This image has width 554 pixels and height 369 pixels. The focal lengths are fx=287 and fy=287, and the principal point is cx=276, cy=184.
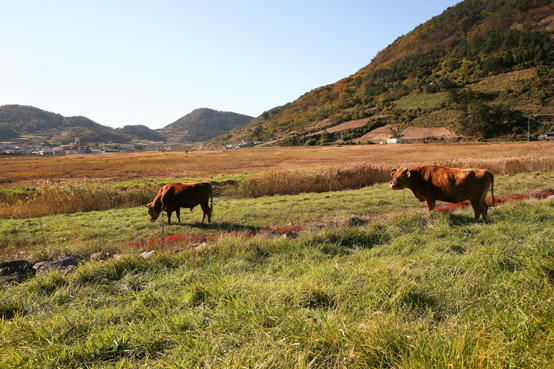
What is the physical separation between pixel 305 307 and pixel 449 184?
806 cm

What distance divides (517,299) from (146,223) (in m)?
12.8

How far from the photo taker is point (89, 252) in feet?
26.4

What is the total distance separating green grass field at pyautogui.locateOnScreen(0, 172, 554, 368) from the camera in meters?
2.51

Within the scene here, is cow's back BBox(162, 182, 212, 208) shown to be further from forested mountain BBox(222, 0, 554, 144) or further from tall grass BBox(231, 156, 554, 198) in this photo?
forested mountain BBox(222, 0, 554, 144)

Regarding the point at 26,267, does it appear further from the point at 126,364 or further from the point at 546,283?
the point at 546,283

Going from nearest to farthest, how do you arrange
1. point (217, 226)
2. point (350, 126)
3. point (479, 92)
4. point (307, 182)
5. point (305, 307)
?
point (305, 307) → point (217, 226) → point (307, 182) → point (479, 92) → point (350, 126)

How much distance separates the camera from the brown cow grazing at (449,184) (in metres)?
8.88

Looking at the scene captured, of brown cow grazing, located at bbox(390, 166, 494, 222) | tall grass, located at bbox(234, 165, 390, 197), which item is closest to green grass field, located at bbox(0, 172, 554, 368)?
brown cow grazing, located at bbox(390, 166, 494, 222)

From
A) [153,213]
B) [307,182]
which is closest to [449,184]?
[153,213]

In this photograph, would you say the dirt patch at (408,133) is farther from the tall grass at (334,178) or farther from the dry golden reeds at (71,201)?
the dry golden reeds at (71,201)

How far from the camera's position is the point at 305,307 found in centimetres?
363

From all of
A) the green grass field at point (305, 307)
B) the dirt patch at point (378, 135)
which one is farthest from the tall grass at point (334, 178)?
the dirt patch at point (378, 135)

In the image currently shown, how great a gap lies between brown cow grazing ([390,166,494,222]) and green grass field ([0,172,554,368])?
1.75 meters

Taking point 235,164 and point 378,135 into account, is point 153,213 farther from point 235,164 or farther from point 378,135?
point 378,135
